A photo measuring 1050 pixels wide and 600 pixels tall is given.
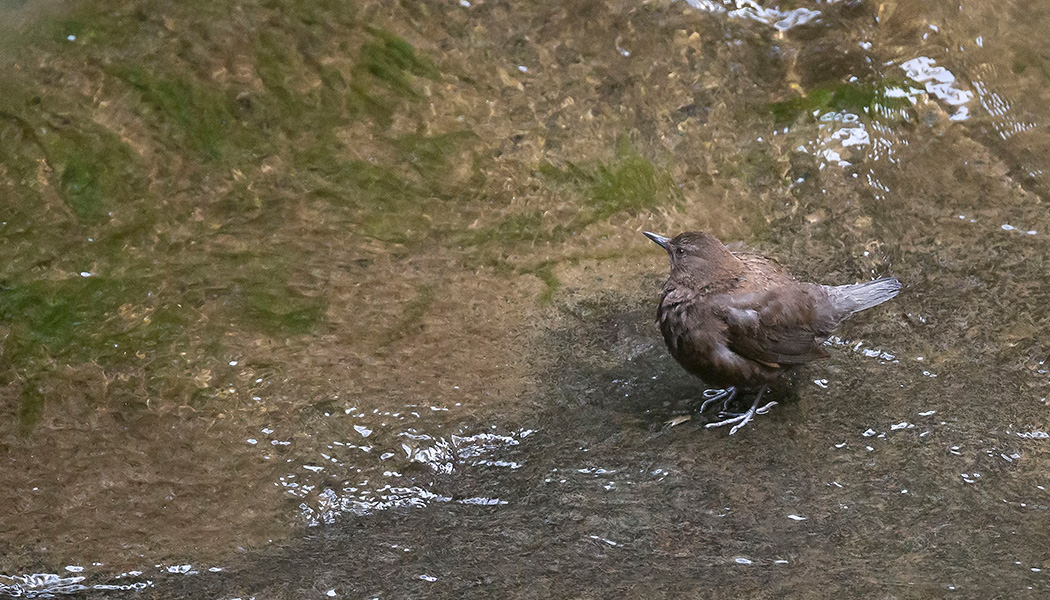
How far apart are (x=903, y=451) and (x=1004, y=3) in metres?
3.14

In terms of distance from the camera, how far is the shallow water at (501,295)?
346 cm

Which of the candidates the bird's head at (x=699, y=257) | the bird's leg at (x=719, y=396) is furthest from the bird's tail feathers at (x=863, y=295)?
the bird's leg at (x=719, y=396)

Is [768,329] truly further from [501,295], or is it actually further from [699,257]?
[501,295]

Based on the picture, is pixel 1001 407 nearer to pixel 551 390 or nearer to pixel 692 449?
pixel 692 449

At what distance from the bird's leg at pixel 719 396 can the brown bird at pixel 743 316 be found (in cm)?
1

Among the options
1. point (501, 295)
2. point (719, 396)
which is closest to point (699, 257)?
point (719, 396)

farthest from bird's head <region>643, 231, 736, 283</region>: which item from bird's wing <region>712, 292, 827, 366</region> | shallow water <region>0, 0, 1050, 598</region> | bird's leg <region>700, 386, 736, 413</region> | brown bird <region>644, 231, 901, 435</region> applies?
bird's leg <region>700, 386, 736, 413</region>

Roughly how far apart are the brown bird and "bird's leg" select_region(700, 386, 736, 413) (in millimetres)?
14

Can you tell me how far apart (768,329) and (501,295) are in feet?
4.14

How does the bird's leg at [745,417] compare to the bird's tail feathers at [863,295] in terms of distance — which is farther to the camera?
the bird's tail feathers at [863,295]

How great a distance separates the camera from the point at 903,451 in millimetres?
3736

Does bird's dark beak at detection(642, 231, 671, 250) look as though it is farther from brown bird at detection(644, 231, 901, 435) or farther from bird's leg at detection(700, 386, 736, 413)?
bird's leg at detection(700, 386, 736, 413)

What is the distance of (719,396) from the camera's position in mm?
4359

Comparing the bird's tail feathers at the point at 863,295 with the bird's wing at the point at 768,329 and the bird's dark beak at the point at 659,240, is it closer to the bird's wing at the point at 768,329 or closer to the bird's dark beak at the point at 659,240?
the bird's wing at the point at 768,329
